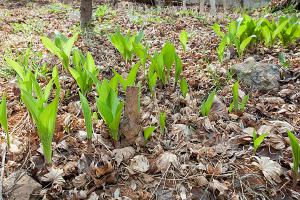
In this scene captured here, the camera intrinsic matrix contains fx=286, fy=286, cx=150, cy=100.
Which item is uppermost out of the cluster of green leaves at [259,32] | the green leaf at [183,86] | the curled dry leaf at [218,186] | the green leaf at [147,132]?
the cluster of green leaves at [259,32]

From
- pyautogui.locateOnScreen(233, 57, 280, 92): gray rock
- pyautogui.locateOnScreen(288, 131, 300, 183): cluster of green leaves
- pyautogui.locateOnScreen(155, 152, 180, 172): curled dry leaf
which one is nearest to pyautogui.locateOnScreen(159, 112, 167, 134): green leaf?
pyautogui.locateOnScreen(155, 152, 180, 172): curled dry leaf

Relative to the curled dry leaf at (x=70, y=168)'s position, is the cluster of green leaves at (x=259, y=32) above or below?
above

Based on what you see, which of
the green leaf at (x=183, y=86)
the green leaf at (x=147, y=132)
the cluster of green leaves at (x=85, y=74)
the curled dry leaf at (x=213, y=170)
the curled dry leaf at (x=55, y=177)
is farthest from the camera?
the green leaf at (x=183, y=86)

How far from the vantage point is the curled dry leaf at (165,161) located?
1.68 metres

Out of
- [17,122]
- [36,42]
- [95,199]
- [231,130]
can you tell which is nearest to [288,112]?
[231,130]

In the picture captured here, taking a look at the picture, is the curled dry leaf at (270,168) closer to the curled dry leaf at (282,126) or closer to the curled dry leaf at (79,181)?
the curled dry leaf at (282,126)

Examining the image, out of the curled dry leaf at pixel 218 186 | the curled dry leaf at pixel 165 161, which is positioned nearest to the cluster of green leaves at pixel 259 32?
the curled dry leaf at pixel 165 161

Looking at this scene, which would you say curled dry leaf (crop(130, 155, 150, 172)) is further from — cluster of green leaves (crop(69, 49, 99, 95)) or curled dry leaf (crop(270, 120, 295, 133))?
curled dry leaf (crop(270, 120, 295, 133))

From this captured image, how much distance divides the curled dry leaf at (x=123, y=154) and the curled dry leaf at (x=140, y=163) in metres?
0.04

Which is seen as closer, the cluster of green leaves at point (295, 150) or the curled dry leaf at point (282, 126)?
the cluster of green leaves at point (295, 150)

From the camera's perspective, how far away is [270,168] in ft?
5.41

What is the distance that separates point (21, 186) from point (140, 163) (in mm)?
645

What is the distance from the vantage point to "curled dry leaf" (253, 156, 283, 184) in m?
1.60

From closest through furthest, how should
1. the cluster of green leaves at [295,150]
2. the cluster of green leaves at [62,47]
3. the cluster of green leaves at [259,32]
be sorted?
1. the cluster of green leaves at [295,150]
2. the cluster of green leaves at [62,47]
3. the cluster of green leaves at [259,32]
